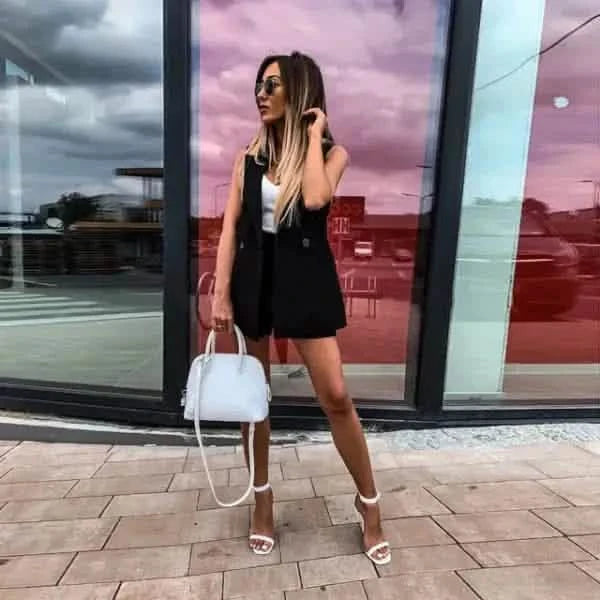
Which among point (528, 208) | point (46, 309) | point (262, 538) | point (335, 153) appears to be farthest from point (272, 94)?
point (46, 309)

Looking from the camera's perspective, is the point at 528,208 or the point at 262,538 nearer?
the point at 262,538

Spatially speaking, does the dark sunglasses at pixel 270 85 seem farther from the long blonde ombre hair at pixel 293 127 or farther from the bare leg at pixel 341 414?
the bare leg at pixel 341 414

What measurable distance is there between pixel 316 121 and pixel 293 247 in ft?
1.36

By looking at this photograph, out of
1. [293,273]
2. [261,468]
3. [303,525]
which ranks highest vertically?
[293,273]

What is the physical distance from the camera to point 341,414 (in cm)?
182

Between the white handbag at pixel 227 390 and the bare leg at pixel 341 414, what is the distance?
0.60 feet

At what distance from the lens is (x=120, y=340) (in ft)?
11.3

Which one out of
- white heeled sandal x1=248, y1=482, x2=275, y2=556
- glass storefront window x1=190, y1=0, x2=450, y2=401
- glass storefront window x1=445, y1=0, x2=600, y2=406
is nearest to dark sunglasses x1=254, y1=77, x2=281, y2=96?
glass storefront window x1=190, y1=0, x2=450, y2=401

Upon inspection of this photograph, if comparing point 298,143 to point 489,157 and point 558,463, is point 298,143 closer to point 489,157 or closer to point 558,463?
point 489,157

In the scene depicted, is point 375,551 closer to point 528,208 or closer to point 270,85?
point 270,85

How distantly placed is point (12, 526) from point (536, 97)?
337 cm

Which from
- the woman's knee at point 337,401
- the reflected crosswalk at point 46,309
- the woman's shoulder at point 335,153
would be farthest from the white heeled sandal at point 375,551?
the reflected crosswalk at point 46,309

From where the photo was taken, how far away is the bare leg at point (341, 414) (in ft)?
5.91

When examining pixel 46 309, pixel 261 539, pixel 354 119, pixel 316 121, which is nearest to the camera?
pixel 316 121
